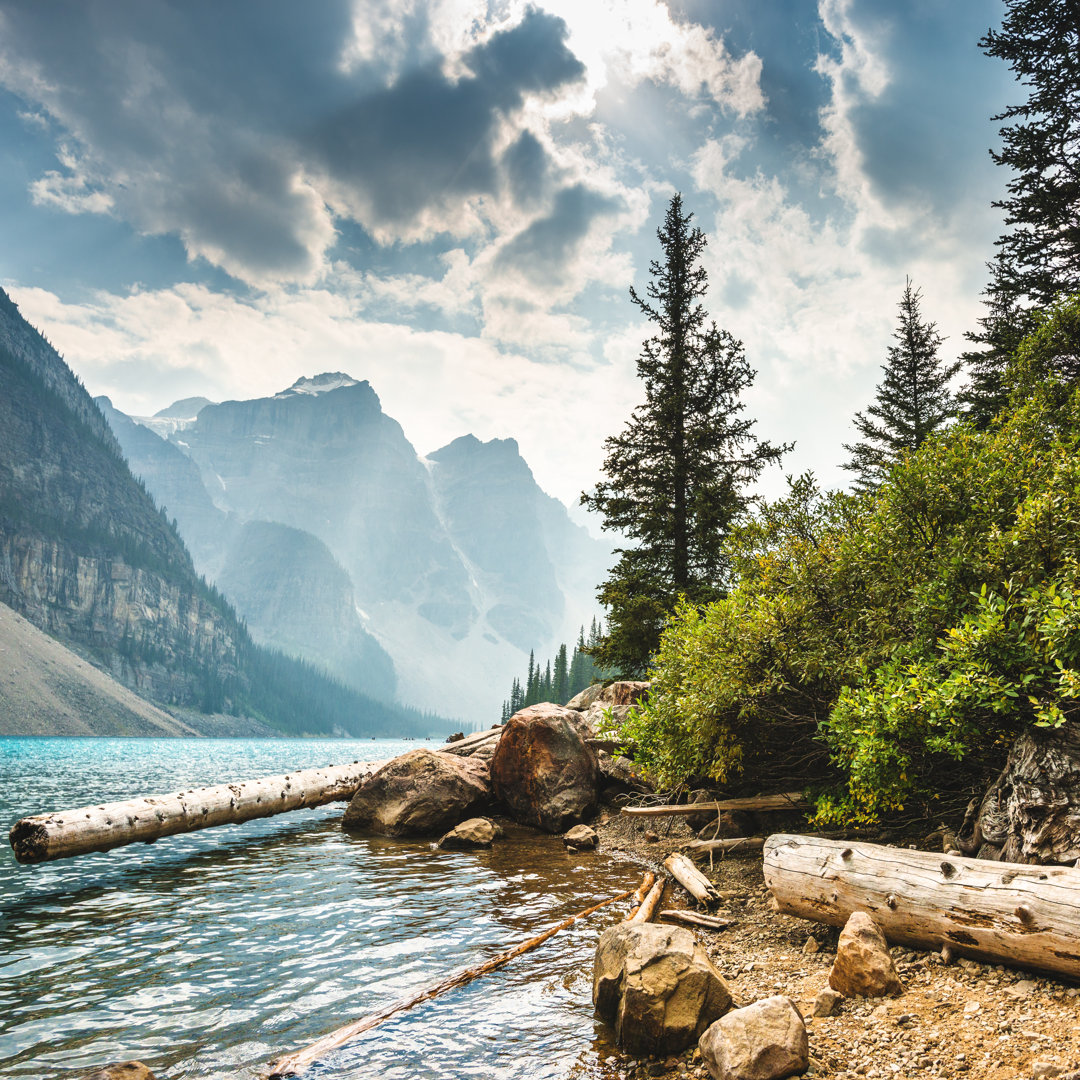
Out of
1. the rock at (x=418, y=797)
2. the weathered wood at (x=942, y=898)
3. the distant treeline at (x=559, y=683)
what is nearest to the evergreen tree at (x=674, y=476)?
the rock at (x=418, y=797)

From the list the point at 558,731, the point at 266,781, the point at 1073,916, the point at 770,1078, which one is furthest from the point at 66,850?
the point at 1073,916

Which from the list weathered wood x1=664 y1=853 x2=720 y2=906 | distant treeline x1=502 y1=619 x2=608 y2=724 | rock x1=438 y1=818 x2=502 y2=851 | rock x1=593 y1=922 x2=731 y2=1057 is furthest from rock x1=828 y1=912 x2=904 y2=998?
distant treeline x1=502 y1=619 x2=608 y2=724

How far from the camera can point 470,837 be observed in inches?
581

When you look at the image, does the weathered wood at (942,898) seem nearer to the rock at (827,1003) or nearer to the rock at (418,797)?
the rock at (827,1003)

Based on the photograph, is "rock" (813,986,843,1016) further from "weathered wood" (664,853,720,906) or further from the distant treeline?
the distant treeline

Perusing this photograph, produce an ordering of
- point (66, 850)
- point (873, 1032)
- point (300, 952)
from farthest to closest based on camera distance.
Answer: point (66, 850), point (300, 952), point (873, 1032)

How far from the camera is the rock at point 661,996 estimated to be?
524 cm

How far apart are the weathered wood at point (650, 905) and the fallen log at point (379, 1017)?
1071mm

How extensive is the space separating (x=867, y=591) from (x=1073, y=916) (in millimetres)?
5414

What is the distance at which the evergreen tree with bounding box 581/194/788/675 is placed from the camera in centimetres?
2136

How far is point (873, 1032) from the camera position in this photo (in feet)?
16.0

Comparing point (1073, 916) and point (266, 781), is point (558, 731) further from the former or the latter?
point (1073, 916)

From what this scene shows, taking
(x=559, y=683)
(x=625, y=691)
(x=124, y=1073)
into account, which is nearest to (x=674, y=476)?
(x=625, y=691)

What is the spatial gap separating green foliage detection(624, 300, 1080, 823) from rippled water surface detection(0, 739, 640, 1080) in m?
3.88
